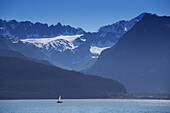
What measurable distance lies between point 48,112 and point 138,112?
42.0 meters

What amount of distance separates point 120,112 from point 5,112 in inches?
2077

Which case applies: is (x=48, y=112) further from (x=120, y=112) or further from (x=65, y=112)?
(x=120, y=112)

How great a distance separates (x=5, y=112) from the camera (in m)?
174

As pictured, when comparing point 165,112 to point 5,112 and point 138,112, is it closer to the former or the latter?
point 138,112

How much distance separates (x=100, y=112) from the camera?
17475cm

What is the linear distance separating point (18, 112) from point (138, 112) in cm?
5509

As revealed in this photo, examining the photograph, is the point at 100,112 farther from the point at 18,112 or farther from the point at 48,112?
the point at 18,112

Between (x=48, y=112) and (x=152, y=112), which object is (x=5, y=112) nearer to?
(x=48, y=112)

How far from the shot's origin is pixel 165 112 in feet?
564

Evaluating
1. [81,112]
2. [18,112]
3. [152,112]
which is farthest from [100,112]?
[18,112]

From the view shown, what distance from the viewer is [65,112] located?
17638 cm

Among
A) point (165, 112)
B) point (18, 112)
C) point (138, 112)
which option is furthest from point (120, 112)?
point (18, 112)

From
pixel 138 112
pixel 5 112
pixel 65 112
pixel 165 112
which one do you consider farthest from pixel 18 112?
pixel 165 112

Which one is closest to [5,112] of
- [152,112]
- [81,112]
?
[81,112]
